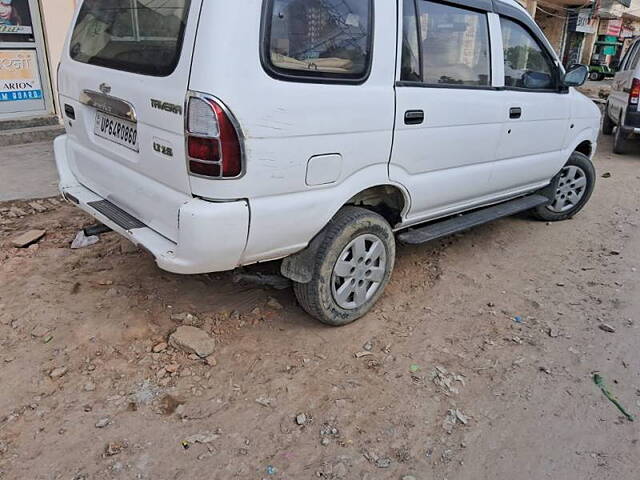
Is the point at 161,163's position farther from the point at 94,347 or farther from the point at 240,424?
the point at 240,424

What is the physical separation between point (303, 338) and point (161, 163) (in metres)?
1.30

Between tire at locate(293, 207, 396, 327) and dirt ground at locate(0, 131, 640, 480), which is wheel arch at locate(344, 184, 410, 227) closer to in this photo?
tire at locate(293, 207, 396, 327)

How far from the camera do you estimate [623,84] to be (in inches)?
353

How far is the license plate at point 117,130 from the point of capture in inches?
109

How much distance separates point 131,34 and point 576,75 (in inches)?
132

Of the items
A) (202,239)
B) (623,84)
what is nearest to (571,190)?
(202,239)

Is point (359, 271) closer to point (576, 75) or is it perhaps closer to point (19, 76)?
point (576, 75)

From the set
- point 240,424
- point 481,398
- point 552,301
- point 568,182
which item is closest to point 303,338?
point 240,424

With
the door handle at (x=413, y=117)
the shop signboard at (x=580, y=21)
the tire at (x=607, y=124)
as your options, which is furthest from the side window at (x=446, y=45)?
the shop signboard at (x=580, y=21)

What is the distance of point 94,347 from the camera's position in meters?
2.93

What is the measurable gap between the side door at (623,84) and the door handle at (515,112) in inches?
223

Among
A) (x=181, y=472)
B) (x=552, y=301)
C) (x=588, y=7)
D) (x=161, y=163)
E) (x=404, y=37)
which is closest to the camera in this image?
(x=181, y=472)

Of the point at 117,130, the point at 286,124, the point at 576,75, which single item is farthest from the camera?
the point at 576,75

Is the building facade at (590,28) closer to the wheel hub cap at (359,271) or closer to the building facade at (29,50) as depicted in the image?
the building facade at (29,50)
